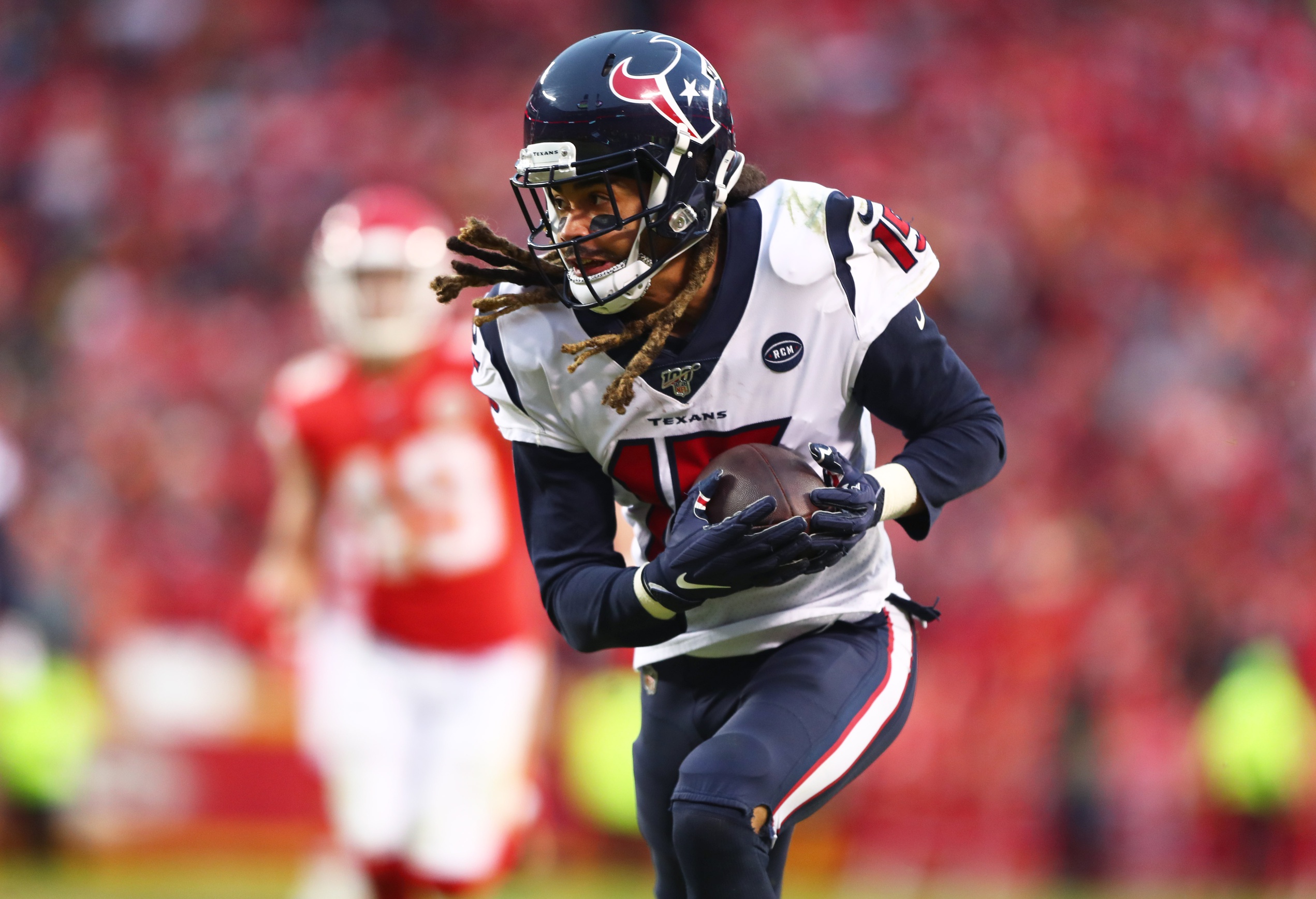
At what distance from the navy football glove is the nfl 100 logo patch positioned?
0.88 feet

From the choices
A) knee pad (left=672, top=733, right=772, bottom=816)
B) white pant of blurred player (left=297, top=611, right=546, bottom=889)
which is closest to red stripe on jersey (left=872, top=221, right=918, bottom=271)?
knee pad (left=672, top=733, right=772, bottom=816)

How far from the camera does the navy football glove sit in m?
2.62

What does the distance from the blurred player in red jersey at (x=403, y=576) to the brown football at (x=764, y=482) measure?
274 centimetres

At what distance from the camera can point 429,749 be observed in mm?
5367

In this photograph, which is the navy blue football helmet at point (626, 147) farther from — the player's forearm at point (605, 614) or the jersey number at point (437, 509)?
the jersey number at point (437, 509)

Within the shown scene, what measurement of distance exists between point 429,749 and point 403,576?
0.56 metres

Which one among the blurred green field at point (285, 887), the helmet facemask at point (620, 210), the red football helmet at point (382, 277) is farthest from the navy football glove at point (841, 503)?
the blurred green field at point (285, 887)

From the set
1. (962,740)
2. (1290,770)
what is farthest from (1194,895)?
(962,740)

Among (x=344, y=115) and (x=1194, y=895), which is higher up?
(x=344, y=115)

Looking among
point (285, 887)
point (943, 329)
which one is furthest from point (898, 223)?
point (943, 329)

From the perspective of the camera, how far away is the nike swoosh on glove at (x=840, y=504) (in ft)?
8.61

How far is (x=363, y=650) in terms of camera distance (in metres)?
5.50

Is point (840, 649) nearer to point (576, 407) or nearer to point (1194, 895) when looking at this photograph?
point (576, 407)

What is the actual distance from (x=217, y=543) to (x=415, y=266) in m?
4.27
